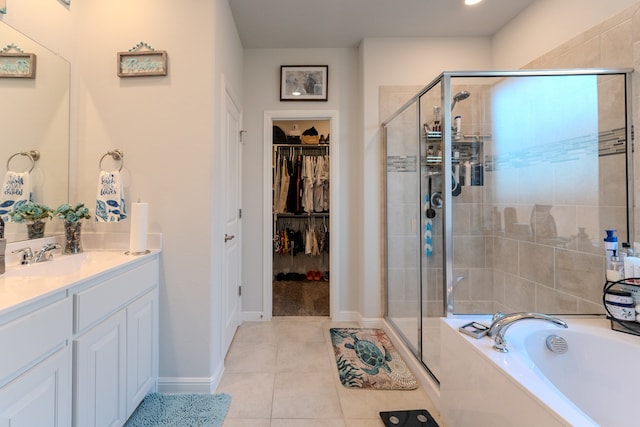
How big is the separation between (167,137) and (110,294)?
961mm

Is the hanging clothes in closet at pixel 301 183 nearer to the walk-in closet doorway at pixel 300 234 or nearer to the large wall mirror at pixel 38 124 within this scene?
the walk-in closet doorway at pixel 300 234

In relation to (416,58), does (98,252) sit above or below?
below

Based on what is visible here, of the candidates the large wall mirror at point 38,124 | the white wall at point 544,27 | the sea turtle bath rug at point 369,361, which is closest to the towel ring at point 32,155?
the large wall mirror at point 38,124

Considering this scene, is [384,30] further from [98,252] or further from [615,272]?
[98,252]

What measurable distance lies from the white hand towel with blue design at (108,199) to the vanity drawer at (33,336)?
71cm

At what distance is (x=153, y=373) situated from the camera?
1.65 meters

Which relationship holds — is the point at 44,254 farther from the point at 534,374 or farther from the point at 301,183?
the point at 301,183

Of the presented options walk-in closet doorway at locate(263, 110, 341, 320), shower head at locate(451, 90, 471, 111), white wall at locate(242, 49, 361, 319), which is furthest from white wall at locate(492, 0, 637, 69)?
walk-in closet doorway at locate(263, 110, 341, 320)

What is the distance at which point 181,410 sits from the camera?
5.13 feet

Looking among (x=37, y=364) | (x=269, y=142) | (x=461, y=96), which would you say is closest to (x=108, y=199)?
(x=37, y=364)

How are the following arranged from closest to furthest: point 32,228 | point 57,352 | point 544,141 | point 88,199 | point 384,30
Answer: point 57,352
point 32,228
point 88,199
point 544,141
point 384,30

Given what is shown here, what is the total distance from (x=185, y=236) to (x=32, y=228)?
0.73m

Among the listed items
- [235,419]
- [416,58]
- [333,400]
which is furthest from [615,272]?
[416,58]

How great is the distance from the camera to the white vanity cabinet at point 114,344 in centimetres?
111
